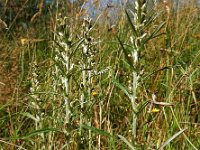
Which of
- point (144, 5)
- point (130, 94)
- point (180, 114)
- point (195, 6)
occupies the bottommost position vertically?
point (180, 114)

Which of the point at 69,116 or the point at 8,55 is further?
the point at 8,55

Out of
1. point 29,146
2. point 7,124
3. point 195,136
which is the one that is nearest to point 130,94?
point 195,136

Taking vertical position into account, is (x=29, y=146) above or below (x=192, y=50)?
below

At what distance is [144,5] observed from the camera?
123 centimetres

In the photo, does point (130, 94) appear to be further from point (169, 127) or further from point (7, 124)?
point (7, 124)

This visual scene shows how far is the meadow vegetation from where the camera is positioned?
50.2 inches

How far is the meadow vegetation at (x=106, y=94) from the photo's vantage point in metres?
1.27

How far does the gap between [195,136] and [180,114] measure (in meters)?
0.21

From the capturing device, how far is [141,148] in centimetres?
123

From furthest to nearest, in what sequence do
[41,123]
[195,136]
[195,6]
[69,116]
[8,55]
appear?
1. [195,6]
2. [8,55]
3. [195,136]
4. [41,123]
5. [69,116]

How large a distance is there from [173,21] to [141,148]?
10.1 feet

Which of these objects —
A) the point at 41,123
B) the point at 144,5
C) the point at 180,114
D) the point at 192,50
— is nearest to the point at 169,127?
A: the point at 180,114

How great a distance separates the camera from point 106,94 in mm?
2223

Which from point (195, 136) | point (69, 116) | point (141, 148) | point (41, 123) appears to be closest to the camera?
point (141, 148)
